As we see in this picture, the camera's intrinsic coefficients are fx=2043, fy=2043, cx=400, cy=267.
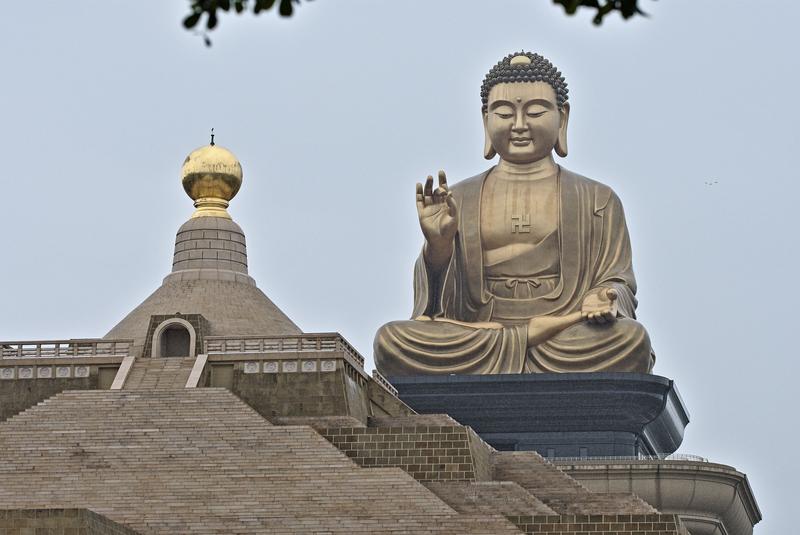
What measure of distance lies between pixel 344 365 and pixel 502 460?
2434mm

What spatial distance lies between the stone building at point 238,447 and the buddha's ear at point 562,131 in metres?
12.0

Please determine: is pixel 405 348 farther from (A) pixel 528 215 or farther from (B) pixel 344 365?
(B) pixel 344 365

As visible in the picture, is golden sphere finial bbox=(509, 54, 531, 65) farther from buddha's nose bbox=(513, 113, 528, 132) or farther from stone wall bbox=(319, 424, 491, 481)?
stone wall bbox=(319, 424, 491, 481)

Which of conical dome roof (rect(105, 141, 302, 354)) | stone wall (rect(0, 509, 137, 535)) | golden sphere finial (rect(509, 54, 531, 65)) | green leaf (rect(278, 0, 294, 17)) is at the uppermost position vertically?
golden sphere finial (rect(509, 54, 531, 65))

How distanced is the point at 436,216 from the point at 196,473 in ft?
51.5

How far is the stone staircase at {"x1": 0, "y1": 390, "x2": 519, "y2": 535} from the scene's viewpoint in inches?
840

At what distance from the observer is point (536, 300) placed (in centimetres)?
4016

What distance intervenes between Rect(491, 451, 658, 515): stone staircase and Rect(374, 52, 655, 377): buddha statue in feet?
37.3

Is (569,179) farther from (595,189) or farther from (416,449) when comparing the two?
(416,449)

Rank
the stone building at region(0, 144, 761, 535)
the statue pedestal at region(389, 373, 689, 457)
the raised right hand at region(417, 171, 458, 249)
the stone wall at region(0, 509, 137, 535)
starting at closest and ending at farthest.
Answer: the stone wall at region(0, 509, 137, 535) → the stone building at region(0, 144, 761, 535) → the raised right hand at region(417, 171, 458, 249) → the statue pedestal at region(389, 373, 689, 457)

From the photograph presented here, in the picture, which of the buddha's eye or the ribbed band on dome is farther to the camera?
the buddha's eye


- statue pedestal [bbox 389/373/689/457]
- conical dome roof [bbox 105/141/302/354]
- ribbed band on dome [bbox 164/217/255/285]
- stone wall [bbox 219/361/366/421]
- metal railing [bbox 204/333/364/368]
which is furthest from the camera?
statue pedestal [bbox 389/373/689/457]

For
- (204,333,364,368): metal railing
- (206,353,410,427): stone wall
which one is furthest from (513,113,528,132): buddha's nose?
(206,353,410,427): stone wall

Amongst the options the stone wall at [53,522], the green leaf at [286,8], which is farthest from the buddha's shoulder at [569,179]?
the green leaf at [286,8]
